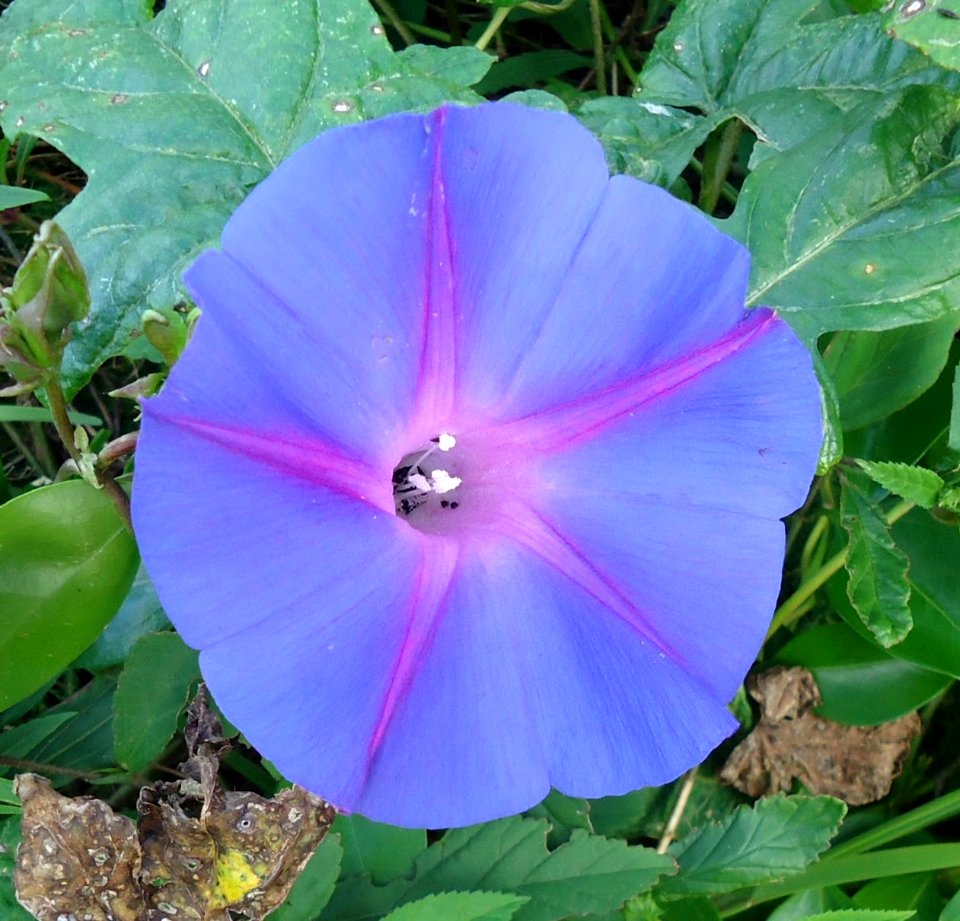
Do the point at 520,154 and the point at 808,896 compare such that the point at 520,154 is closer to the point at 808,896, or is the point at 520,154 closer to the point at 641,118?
the point at 641,118

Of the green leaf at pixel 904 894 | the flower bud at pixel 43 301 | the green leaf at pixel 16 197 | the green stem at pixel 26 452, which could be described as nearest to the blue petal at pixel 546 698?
the flower bud at pixel 43 301

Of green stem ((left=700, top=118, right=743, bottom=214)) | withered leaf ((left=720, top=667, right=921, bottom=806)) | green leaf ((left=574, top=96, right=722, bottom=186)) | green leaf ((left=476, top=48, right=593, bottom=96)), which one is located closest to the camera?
green leaf ((left=574, top=96, right=722, bottom=186))

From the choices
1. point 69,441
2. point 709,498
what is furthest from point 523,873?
point 69,441

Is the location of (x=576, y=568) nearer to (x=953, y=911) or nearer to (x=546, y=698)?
(x=546, y=698)

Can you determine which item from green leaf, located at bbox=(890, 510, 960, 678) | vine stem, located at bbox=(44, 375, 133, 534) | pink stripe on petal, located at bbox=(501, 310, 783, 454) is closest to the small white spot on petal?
pink stripe on petal, located at bbox=(501, 310, 783, 454)

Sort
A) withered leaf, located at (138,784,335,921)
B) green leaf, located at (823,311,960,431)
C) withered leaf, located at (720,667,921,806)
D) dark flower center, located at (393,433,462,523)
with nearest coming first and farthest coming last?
dark flower center, located at (393,433,462,523) < withered leaf, located at (138,784,335,921) < green leaf, located at (823,311,960,431) < withered leaf, located at (720,667,921,806)

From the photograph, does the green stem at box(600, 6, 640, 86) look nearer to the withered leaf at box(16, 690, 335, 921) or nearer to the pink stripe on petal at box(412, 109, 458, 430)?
the pink stripe on petal at box(412, 109, 458, 430)

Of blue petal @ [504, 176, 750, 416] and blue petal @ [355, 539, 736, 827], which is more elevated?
blue petal @ [504, 176, 750, 416]

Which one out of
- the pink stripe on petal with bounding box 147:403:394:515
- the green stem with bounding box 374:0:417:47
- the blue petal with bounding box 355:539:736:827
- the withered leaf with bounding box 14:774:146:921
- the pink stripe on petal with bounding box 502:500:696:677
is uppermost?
the green stem with bounding box 374:0:417:47
